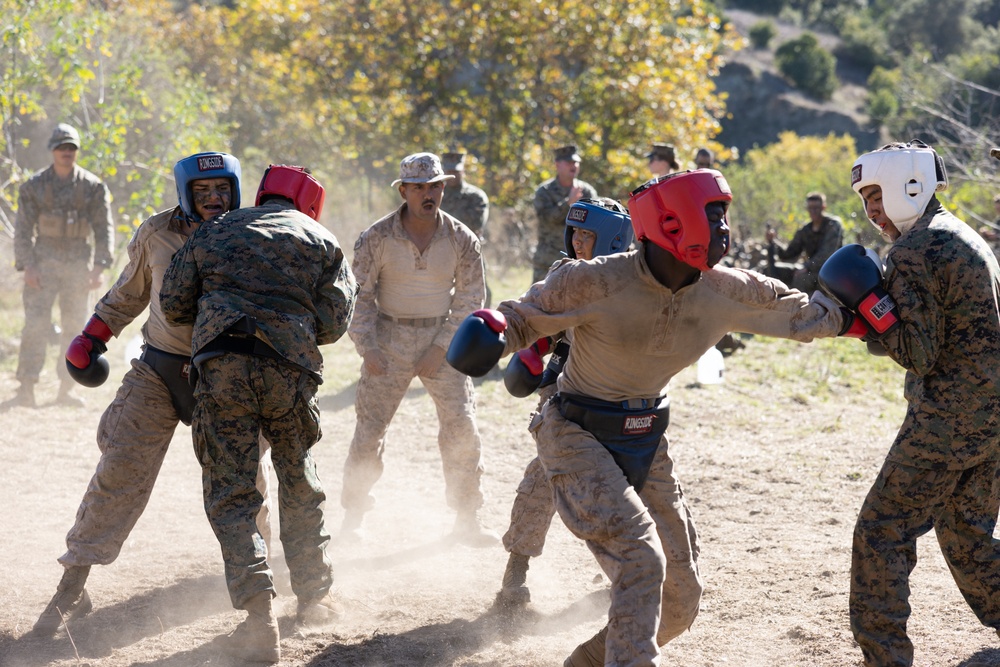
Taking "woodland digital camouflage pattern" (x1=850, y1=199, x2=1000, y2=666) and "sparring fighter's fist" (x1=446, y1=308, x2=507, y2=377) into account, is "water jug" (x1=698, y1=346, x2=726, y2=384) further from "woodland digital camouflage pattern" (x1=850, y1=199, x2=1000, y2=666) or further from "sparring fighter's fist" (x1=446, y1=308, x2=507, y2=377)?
"sparring fighter's fist" (x1=446, y1=308, x2=507, y2=377)

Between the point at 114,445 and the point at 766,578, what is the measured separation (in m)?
3.40

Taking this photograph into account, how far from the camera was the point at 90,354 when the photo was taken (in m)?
5.07

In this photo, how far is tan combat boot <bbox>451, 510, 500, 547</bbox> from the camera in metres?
6.43

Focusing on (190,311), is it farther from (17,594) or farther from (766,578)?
(766,578)

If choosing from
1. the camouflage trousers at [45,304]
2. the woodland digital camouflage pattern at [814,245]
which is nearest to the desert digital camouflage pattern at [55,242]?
the camouflage trousers at [45,304]

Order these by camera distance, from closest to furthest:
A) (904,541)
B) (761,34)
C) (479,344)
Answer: (479,344), (904,541), (761,34)

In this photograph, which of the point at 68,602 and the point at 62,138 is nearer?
the point at 68,602

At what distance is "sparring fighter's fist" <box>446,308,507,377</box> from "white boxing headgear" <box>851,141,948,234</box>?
65.9 inches

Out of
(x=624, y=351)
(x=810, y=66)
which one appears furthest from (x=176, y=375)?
(x=810, y=66)

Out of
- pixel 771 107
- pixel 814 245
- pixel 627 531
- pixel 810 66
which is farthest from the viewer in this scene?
pixel 810 66

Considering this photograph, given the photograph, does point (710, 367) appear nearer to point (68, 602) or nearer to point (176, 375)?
point (176, 375)

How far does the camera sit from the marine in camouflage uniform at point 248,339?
4.40m

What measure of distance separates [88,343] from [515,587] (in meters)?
2.40

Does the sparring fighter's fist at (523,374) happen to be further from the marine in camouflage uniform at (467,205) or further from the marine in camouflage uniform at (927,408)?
the marine in camouflage uniform at (467,205)
